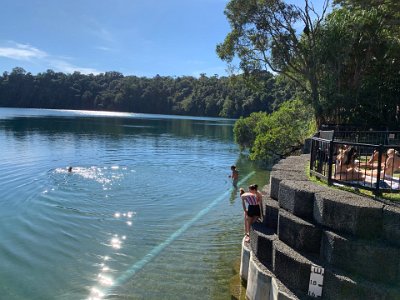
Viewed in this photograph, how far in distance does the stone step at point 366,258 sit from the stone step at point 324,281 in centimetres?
12

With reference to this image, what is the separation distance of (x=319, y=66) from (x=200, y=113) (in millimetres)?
137334

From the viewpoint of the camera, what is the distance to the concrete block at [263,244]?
7023 mm

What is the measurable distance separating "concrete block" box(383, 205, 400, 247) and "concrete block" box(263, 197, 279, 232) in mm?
2286

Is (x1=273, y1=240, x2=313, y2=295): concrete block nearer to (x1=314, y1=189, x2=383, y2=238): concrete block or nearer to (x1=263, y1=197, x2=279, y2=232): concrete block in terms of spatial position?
(x1=314, y1=189, x2=383, y2=238): concrete block

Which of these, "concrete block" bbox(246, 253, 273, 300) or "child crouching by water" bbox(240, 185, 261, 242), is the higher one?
"child crouching by water" bbox(240, 185, 261, 242)

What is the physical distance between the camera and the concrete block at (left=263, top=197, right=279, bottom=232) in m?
Result: 7.47

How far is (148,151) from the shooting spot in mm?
35312

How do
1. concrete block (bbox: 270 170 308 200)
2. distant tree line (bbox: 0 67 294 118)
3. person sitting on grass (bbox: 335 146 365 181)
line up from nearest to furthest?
person sitting on grass (bbox: 335 146 365 181) → concrete block (bbox: 270 170 308 200) → distant tree line (bbox: 0 67 294 118)

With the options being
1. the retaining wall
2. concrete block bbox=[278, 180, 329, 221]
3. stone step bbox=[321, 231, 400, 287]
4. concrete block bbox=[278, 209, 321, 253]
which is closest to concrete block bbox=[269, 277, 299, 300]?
the retaining wall

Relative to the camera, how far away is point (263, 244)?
7160 millimetres

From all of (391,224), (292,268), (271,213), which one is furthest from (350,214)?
(271,213)

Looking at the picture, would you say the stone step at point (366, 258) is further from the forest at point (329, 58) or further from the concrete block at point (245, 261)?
the forest at point (329, 58)

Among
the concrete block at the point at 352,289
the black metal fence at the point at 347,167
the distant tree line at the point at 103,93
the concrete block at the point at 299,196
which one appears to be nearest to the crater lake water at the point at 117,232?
the concrete block at the point at 299,196

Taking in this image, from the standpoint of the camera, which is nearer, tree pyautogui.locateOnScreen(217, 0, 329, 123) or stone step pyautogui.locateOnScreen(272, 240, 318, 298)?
stone step pyautogui.locateOnScreen(272, 240, 318, 298)
